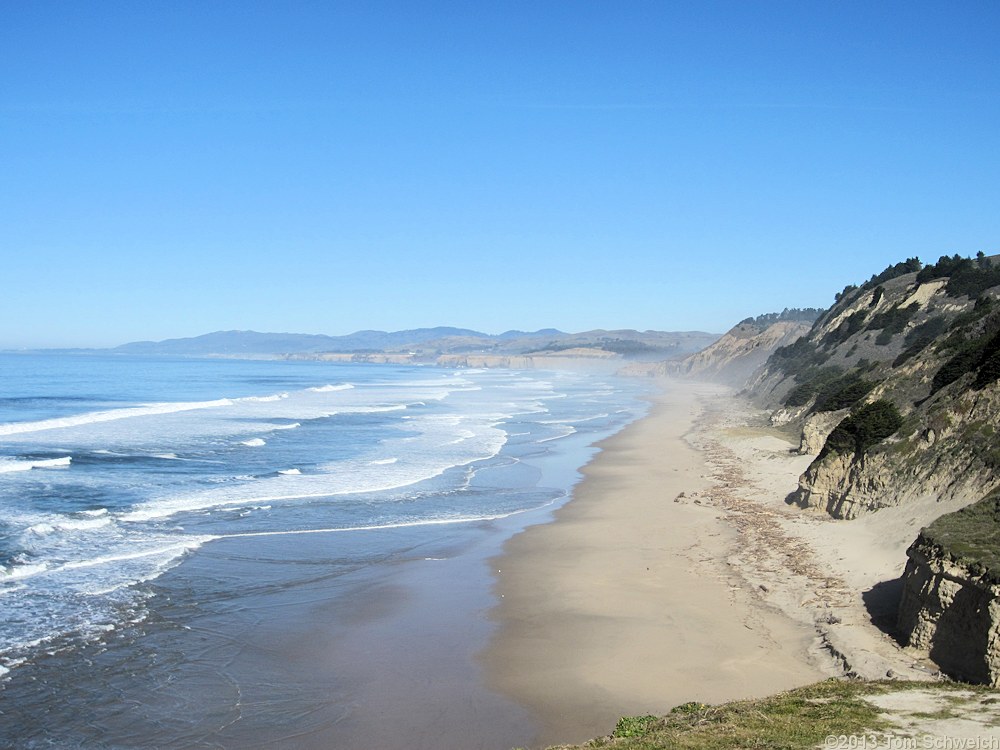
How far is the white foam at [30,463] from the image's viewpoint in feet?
→ 88.4

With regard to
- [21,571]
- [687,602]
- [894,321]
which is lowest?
[21,571]

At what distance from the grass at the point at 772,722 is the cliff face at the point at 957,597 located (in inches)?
46.1

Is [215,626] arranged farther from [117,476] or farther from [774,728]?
[117,476]

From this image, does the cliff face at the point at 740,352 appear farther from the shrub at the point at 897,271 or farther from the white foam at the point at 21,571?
the white foam at the point at 21,571

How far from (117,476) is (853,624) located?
2252cm

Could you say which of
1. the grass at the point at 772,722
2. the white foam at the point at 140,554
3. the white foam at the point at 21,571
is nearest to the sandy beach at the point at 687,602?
the grass at the point at 772,722

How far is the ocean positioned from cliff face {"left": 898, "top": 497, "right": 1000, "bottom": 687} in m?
5.57

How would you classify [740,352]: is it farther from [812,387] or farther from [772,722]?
[772,722]

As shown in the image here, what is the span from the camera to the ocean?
10.1m

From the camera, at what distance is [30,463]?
28.2m

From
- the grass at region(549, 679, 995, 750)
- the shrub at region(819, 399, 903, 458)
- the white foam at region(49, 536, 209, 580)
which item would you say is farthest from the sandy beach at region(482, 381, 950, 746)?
the white foam at region(49, 536, 209, 580)

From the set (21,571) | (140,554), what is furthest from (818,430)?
(21,571)

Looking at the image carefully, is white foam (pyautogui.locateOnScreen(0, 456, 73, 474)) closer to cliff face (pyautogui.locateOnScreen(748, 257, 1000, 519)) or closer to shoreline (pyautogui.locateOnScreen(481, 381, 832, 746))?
shoreline (pyautogui.locateOnScreen(481, 381, 832, 746))

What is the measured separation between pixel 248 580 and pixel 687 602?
8284mm
